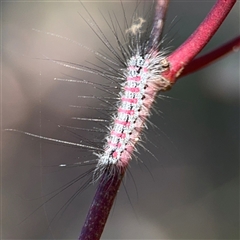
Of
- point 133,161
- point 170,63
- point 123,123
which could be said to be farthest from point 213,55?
point 133,161

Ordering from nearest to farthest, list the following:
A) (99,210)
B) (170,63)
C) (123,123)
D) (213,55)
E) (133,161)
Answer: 1. (99,210)
2. (170,63)
3. (213,55)
4. (123,123)
5. (133,161)

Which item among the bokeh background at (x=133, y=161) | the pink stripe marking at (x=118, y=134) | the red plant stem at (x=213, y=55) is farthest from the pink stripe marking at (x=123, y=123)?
the bokeh background at (x=133, y=161)

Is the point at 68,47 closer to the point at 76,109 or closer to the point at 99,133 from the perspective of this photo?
the point at 76,109

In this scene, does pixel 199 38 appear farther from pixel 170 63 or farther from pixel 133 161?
pixel 133 161

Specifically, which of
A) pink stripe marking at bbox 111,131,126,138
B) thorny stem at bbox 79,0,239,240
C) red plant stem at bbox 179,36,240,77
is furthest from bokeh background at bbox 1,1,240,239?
thorny stem at bbox 79,0,239,240

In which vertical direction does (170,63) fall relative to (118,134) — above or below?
above

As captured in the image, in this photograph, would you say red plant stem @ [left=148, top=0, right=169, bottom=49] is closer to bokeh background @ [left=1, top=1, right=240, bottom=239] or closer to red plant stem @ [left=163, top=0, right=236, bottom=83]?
red plant stem @ [left=163, top=0, right=236, bottom=83]

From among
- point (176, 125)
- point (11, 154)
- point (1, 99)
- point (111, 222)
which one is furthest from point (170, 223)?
point (1, 99)
